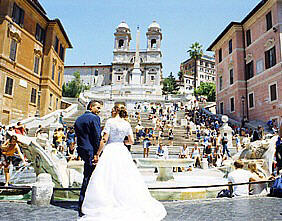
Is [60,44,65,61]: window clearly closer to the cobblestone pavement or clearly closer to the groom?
the cobblestone pavement

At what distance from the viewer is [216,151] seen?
51.0 feet

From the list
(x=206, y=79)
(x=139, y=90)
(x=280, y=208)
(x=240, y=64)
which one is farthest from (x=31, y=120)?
(x=206, y=79)

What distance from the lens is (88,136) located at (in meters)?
4.20

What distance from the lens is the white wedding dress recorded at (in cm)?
360

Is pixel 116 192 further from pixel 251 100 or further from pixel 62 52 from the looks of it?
pixel 62 52

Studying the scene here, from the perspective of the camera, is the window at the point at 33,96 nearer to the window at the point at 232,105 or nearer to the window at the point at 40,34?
the window at the point at 40,34

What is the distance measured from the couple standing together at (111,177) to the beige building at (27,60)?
67.7 ft

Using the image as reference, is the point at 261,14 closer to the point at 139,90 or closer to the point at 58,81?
the point at 58,81

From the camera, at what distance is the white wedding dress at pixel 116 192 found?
3.60 meters

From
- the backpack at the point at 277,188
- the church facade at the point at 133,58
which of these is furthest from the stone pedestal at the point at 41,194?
the church facade at the point at 133,58

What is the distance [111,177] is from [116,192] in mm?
243

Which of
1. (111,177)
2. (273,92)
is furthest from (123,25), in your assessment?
(111,177)

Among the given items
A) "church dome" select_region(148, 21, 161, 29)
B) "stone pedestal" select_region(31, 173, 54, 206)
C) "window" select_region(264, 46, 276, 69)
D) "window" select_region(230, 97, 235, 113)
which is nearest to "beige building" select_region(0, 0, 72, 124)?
"stone pedestal" select_region(31, 173, 54, 206)

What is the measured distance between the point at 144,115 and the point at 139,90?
2395 centimetres
